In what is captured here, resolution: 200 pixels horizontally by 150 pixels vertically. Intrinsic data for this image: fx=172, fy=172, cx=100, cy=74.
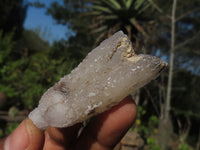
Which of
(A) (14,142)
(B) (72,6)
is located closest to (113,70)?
(A) (14,142)

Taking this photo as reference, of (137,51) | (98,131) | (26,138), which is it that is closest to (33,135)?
(26,138)

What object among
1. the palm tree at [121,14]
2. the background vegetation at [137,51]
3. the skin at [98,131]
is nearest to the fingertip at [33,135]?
the skin at [98,131]

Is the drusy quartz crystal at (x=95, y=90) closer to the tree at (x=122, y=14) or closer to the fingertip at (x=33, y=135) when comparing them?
the fingertip at (x=33, y=135)

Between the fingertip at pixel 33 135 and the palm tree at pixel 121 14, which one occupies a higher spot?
the palm tree at pixel 121 14

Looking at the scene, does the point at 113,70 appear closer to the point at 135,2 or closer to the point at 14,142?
the point at 14,142

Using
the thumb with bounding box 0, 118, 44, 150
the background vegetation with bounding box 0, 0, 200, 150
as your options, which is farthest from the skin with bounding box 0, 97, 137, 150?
the background vegetation with bounding box 0, 0, 200, 150

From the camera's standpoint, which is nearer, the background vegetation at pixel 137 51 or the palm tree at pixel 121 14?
the background vegetation at pixel 137 51

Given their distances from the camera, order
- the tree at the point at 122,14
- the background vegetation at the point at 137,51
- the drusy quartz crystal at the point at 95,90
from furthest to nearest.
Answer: the tree at the point at 122,14 → the background vegetation at the point at 137,51 → the drusy quartz crystal at the point at 95,90
